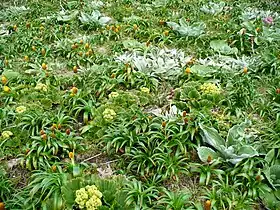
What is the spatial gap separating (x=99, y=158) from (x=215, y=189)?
3.83 feet

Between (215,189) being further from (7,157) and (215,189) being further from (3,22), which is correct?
(3,22)

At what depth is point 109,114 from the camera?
3975 mm

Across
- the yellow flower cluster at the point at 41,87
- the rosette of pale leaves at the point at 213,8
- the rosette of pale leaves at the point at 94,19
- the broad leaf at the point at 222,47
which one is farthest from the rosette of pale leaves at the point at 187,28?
the yellow flower cluster at the point at 41,87

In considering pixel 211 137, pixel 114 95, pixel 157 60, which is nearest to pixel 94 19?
pixel 157 60

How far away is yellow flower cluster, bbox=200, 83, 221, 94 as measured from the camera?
175 inches

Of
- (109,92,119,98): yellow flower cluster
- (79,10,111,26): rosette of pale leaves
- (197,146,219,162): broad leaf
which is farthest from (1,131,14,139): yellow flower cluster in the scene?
(79,10,111,26): rosette of pale leaves

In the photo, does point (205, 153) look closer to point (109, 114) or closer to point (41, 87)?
point (109, 114)

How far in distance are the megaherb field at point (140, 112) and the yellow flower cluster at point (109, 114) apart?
0.04ft

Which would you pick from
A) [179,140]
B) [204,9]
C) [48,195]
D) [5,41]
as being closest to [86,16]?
[5,41]

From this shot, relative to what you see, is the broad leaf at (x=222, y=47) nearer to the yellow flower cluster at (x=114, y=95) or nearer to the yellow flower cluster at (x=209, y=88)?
the yellow flower cluster at (x=209, y=88)

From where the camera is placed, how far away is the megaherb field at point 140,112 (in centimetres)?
324

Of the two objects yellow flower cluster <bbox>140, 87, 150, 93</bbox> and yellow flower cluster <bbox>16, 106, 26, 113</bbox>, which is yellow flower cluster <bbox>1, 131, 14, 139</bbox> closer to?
yellow flower cluster <bbox>16, 106, 26, 113</bbox>

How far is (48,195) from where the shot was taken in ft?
10.1

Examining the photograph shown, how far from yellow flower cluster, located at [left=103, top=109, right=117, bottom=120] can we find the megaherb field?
0.04 feet
